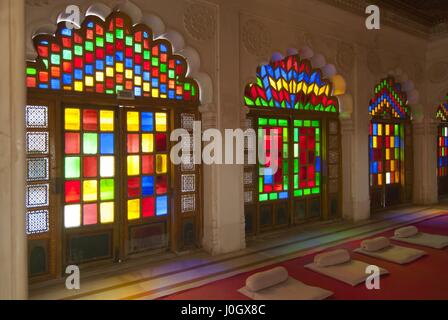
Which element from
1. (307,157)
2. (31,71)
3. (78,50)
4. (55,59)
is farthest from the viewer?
(307,157)

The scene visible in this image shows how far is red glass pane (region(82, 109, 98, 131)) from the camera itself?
3.78 m

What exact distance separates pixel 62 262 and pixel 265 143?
306cm

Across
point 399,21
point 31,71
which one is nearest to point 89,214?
point 31,71

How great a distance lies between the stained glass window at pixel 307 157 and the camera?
5.58 metres

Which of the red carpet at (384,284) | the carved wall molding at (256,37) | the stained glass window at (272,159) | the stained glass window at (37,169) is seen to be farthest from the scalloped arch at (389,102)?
the stained glass window at (37,169)

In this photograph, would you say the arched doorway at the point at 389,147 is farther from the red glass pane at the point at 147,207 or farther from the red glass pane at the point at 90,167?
the red glass pane at the point at 90,167

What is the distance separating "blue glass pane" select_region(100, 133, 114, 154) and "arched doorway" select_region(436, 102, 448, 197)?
7.43 m

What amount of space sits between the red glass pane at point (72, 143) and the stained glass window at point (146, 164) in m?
0.53

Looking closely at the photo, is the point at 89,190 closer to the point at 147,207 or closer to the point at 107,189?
the point at 107,189

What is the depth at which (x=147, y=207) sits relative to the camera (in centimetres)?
420

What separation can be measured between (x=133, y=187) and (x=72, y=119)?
1.00 metres

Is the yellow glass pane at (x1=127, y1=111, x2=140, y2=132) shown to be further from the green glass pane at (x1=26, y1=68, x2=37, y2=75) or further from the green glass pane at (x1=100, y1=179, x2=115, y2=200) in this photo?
the green glass pane at (x1=26, y1=68, x2=37, y2=75)

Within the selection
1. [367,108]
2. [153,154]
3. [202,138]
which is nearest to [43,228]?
[153,154]

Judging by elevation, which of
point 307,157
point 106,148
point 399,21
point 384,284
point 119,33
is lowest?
point 384,284
